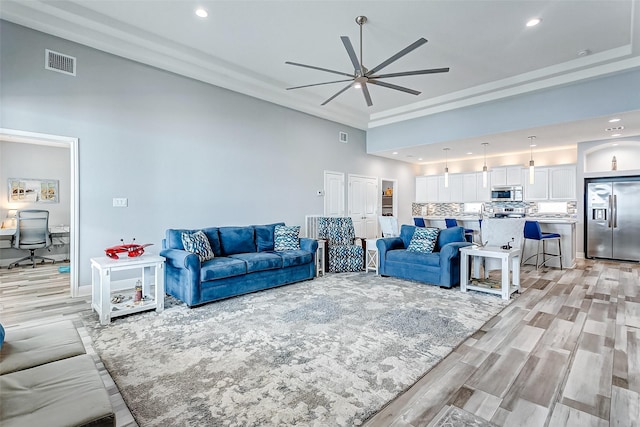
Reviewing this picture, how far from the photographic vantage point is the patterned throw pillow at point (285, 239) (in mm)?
5207

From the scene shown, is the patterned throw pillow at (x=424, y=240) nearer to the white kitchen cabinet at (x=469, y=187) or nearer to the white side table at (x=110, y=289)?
the white side table at (x=110, y=289)

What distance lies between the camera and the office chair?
5842mm

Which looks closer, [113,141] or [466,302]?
[466,302]

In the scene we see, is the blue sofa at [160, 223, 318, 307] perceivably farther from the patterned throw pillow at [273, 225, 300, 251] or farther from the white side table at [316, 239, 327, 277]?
the white side table at [316, 239, 327, 277]

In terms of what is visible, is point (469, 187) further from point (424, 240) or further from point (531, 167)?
→ point (424, 240)

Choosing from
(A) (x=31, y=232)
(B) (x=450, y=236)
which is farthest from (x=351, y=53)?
(A) (x=31, y=232)

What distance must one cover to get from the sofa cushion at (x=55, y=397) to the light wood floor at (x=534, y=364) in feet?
1.83

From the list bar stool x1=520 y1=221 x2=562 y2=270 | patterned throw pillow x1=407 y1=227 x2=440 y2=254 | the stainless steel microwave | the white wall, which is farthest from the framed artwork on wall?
the stainless steel microwave

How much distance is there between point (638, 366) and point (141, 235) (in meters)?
5.58

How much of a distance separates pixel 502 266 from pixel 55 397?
15.2 feet

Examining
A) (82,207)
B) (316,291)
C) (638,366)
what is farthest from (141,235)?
(638,366)

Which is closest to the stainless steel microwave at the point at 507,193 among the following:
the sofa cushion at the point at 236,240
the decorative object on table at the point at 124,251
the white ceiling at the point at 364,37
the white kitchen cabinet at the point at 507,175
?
the white kitchen cabinet at the point at 507,175

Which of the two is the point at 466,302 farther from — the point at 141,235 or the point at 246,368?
the point at 141,235

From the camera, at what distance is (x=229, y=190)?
5438mm
